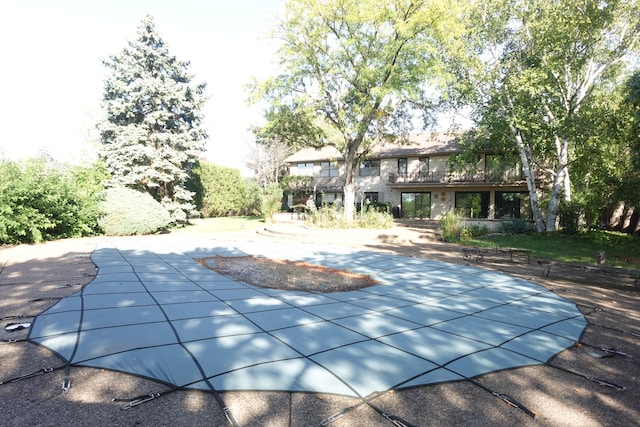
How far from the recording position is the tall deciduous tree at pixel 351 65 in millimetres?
15594

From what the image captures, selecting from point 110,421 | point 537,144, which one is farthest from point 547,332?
point 537,144

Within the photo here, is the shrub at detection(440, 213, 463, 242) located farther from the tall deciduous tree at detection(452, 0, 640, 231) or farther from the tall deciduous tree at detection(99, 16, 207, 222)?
the tall deciduous tree at detection(99, 16, 207, 222)

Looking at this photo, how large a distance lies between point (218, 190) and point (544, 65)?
22.3 metres

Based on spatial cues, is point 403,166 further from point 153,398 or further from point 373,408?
point 153,398

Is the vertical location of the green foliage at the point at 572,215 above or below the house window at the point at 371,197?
below

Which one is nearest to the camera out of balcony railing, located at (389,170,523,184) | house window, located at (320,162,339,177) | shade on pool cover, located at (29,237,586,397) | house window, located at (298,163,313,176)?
shade on pool cover, located at (29,237,586,397)

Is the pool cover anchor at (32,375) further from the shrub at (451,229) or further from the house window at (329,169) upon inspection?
the house window at (329,169)

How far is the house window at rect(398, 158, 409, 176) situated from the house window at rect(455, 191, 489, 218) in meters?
4.43

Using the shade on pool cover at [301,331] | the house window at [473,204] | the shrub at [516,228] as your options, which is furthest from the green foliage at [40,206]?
the house window at [473,204]

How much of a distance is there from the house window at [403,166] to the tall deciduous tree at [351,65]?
7.45 metres

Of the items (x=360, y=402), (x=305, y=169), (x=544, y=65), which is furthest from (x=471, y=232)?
(x=305, y=169)

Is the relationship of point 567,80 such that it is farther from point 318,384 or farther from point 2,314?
point 2,314

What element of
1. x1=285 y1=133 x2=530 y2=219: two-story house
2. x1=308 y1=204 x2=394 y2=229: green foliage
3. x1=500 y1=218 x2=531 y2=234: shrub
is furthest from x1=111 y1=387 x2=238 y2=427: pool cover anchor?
x1=285 y1=133 x2=530 y2=219: two-story house

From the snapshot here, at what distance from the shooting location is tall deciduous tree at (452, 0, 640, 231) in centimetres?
1493
